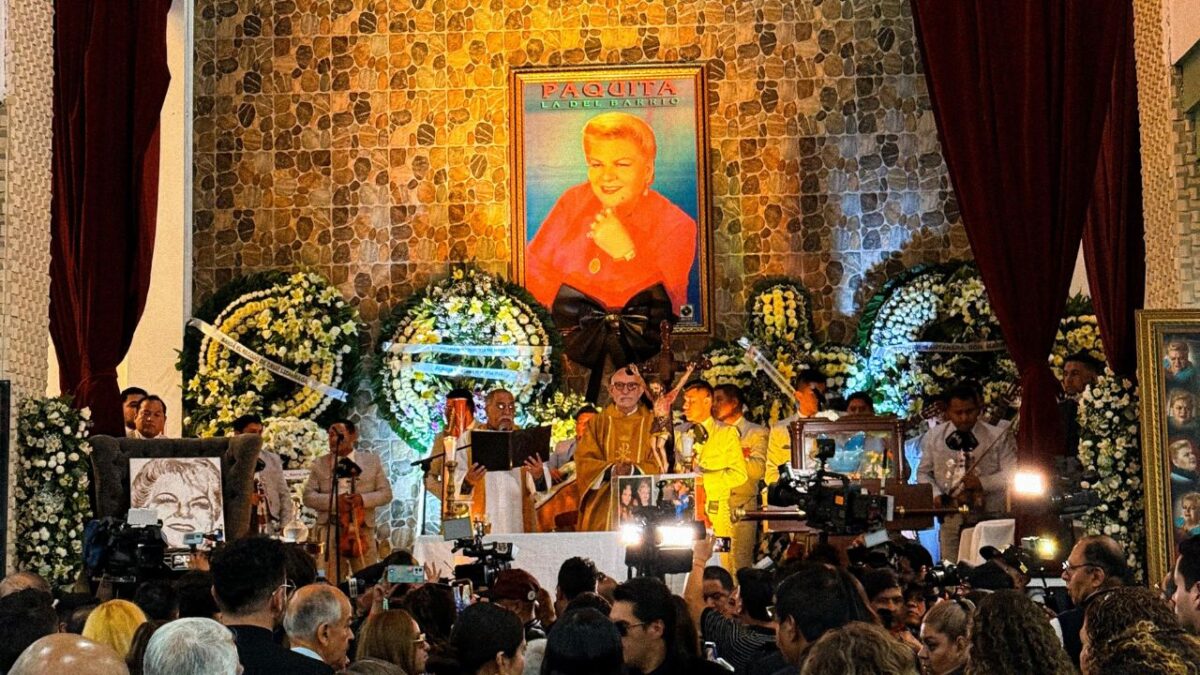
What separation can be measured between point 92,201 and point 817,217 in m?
6.61

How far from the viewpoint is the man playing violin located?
1148 cm

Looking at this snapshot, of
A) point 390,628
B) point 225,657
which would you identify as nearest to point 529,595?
point 390,628

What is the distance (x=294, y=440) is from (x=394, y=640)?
8738 millimetres

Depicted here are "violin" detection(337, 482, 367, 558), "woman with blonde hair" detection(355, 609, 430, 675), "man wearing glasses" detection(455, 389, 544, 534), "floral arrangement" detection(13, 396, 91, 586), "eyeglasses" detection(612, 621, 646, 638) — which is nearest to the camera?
"eyeglasses" detection(612, 621, 646, 638)

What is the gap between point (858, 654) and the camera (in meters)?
3.72

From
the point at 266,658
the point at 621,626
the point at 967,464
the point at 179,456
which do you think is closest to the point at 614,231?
the point at 967,464

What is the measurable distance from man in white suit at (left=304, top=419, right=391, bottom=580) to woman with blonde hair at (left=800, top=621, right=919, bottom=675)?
888cm

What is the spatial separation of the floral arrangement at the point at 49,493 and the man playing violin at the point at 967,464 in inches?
209

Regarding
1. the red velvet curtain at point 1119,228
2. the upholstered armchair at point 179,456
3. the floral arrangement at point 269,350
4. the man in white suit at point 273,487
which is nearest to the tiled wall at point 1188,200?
the red velvet curtain at point 1119,228

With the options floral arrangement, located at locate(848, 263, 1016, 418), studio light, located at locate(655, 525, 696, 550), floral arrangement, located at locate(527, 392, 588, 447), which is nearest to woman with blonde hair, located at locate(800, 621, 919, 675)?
studio light, located at locate(655, 525, 696, 550)

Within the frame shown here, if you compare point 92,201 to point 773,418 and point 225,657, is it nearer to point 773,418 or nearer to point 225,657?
point 773,418

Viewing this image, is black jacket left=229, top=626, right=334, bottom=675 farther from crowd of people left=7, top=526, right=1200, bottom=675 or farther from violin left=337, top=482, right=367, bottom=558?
violin left=337, top=482, right=367, bottom=558

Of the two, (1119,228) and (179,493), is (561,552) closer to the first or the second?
(179,493)

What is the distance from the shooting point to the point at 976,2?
420 inches
